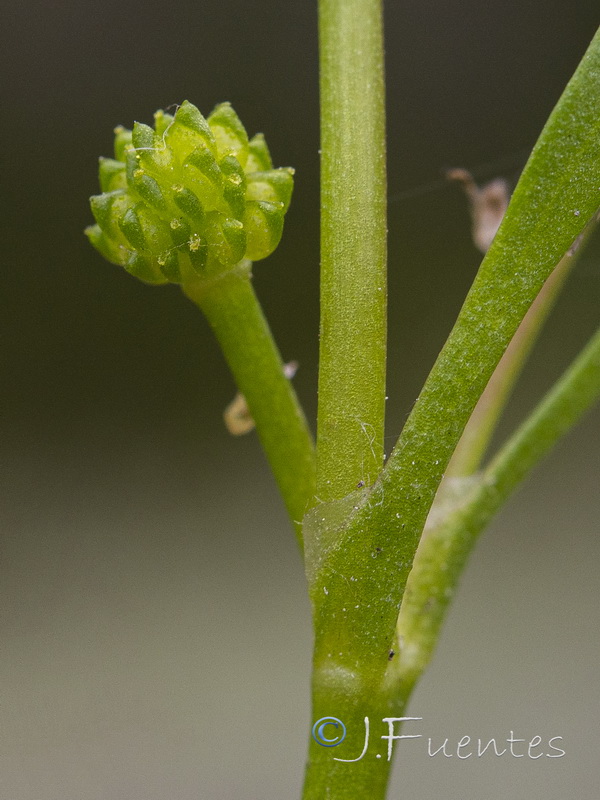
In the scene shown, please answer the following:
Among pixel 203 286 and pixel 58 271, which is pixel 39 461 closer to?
pixel 58 271

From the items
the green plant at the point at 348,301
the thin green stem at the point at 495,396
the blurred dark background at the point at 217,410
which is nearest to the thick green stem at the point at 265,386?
the green plant at the point at 348,301

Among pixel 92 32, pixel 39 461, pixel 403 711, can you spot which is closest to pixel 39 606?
pixel 39 461

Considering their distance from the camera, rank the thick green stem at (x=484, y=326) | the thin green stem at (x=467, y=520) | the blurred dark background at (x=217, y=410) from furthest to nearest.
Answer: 1. the blurred dark background at (x=217, y=410)
2. the thin green stem at (x=467, y=520)
3. the thick green stem at (x=484, y=326)

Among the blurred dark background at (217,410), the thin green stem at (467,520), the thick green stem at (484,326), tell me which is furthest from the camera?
the blurred dark background at (217,410)

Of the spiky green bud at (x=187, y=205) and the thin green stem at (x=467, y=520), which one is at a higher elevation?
the spiky green bud at (x=187, y=205)

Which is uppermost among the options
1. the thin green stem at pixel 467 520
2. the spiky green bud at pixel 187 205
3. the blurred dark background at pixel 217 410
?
the blurred dark background at pixel 217 410

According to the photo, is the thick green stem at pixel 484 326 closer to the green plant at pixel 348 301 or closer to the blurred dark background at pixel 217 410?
the green plant at pixel 348 301

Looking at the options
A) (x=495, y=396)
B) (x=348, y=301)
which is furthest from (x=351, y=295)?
(x=495, y=396)

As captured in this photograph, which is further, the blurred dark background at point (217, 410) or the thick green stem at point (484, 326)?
the blurred dark background at point (217, 410)
